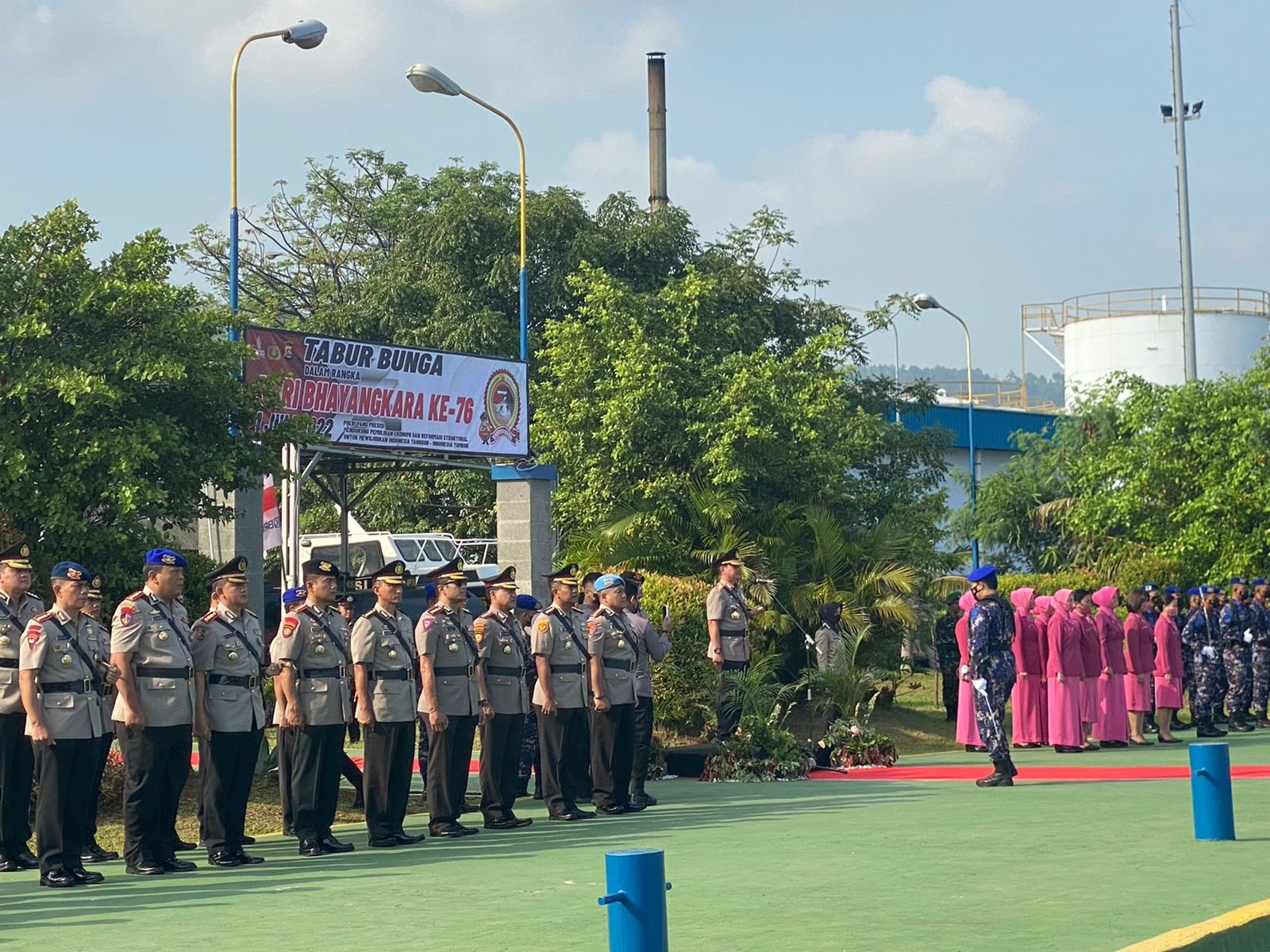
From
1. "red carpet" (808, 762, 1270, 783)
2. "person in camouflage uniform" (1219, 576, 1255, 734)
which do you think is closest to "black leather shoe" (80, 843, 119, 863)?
"red carpet" (808, 762, 1270, 783)

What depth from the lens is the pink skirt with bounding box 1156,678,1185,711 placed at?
19.5 m

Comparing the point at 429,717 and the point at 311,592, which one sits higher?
the point at 311,592

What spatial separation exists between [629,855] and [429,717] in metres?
6.52

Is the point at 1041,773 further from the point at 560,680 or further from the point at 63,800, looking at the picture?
the point at 63,800

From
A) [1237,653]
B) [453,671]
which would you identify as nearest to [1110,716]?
[1237,653]

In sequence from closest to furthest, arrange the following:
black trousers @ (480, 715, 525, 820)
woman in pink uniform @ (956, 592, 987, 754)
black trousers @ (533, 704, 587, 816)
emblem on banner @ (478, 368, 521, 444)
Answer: black trousers @ (480, 715, 525, 820), black trousers @ (533, 704, 587, 816), woman in pink uniform @ (956, 592, 987, 754), emblem on banner @ (478, 368, 521, 444)

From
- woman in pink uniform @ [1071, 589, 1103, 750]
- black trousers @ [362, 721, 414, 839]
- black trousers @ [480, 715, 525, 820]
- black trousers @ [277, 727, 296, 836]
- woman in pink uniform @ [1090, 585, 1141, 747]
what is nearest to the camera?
black trousers @ [362, 721, 414, 839]

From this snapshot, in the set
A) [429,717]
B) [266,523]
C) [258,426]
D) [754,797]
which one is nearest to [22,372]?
[258,426]

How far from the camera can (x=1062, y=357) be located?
180 ft

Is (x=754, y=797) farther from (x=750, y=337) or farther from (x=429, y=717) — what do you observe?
(x=750, y=337)

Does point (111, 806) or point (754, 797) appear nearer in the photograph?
point (111, 806)

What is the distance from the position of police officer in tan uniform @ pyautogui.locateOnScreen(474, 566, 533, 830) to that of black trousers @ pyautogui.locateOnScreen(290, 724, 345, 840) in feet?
4.55

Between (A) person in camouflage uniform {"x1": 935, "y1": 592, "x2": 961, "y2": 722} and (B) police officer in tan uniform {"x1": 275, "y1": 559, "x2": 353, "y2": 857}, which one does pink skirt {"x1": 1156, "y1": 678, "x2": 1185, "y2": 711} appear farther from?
(B) police officer in tan uniform {"x1": 275, "y1": 559, "x2": 353, "y2": 857}

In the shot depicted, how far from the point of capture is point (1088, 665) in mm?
18625
